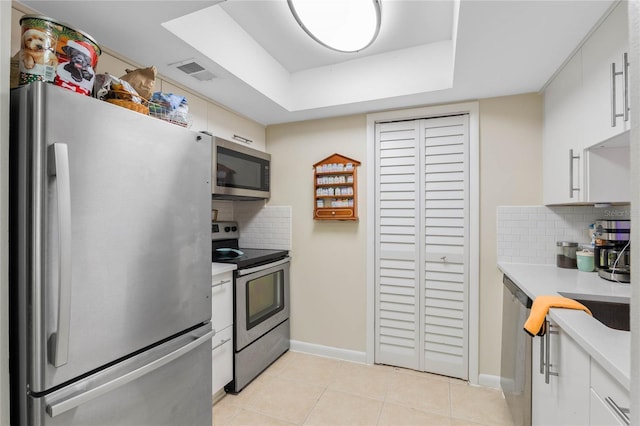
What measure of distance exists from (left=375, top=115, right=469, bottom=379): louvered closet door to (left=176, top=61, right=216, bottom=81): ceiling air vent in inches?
53.1

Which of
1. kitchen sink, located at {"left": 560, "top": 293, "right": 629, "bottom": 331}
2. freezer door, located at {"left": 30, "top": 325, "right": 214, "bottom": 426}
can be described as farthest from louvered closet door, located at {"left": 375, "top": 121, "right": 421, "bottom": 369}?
freezer door, located at {"left": 30, "top": 325, "right": 214, "bottom": 426}

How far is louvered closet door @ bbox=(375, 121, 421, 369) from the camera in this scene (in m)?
2.47

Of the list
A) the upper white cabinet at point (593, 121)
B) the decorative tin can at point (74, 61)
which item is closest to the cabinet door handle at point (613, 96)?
the upper white cabinet at point (593, 121)

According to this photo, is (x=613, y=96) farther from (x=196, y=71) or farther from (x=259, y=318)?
(x=259, y=318)

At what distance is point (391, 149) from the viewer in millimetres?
2543

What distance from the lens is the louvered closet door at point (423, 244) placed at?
7.70ft

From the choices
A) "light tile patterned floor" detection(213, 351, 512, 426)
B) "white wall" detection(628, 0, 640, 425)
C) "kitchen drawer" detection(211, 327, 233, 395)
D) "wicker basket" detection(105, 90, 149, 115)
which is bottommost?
"light tile patterned floor" detection(213, 351, 512, 426)

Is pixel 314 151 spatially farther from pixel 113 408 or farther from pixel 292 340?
pixel 113 408

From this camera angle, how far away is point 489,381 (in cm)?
224

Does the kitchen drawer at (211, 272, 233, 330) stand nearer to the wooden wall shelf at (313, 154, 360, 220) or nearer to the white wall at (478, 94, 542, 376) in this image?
the wooden wall shelf at (313, 154, 360, 220)

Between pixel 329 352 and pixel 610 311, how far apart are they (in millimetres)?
1944

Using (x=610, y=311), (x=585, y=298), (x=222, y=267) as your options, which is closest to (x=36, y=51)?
(x=222, y=267)

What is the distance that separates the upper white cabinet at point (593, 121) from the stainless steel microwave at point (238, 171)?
2.11 m

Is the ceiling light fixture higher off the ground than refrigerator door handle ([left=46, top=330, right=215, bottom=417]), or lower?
higher
